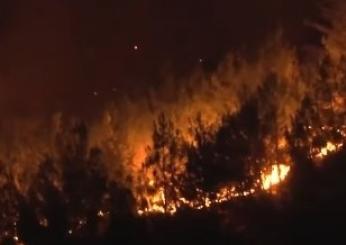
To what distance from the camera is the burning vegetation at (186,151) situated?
9.69m

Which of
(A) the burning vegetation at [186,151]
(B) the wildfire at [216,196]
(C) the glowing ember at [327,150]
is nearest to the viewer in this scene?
(B) the wildfire at [216,196]

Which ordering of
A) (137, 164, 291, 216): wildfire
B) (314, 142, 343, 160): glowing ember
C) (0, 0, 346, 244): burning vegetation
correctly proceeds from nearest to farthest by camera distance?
(137, 164, 291, 216): wildfire, (0, 0, 346, 244): burning vegetation, (314, 142, 343, 160): glowing ember

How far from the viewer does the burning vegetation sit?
9688 mm

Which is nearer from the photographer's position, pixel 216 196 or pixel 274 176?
pixel 216 196

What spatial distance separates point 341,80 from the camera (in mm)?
10930

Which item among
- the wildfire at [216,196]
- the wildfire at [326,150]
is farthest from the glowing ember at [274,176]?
the wildfire at [326,150]

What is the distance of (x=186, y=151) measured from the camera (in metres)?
10.0

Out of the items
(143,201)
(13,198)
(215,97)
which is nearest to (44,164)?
(13,198)

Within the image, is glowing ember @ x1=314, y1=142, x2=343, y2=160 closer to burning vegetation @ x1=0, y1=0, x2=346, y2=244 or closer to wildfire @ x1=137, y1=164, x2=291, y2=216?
burning vegetation @ x1=0, y1=0, x2=346, y2=244

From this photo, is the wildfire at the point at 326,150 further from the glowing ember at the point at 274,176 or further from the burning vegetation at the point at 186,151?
the glowing ember at the point at 274,176

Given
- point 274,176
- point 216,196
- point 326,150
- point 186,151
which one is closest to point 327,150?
point 326,150

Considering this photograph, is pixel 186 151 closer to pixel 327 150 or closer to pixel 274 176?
pixel 274 176

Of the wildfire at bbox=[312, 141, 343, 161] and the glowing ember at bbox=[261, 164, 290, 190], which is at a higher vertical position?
the wildfire at bbox=[312, 141, 343, 161]

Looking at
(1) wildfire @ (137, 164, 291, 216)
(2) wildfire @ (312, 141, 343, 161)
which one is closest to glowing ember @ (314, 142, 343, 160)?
(2) wildfire @ (312, 141, 343, 161)
